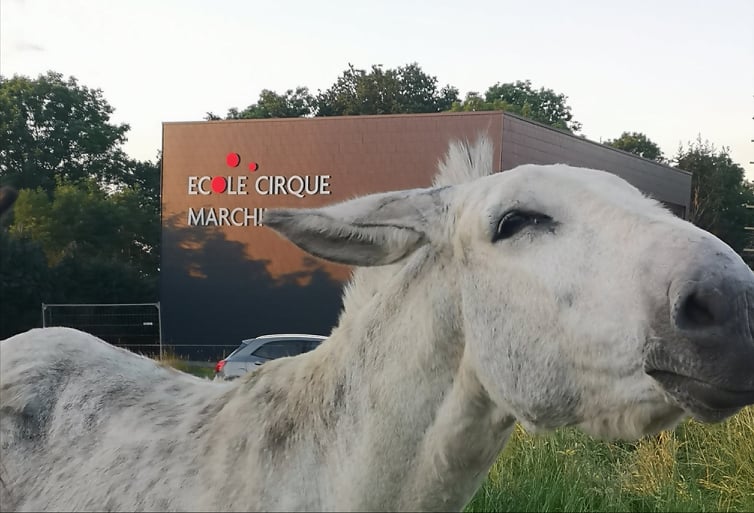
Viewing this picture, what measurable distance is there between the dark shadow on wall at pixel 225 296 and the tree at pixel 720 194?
24.2 m

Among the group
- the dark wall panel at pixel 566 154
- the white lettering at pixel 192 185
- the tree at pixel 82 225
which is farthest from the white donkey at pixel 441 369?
the tree at pixel 82 225

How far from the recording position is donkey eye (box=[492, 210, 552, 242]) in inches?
88.4

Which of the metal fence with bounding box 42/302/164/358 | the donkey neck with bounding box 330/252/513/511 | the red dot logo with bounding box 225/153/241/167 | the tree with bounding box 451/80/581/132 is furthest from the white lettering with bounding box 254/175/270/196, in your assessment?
the tree with bounding box 451/80/581/132

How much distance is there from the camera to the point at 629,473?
7.34 meters

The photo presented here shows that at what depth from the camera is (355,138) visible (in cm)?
2784

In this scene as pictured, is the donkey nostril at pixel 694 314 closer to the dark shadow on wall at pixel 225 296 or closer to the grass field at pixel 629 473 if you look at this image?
the grass field at pixel 629 473

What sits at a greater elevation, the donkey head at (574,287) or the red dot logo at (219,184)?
the red dot logo at (219,184)

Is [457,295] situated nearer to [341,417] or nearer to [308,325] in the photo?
[341,417]

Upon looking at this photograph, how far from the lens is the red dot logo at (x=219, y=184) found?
3003 centimetres

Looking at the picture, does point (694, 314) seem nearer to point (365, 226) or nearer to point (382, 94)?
point (365, 226)

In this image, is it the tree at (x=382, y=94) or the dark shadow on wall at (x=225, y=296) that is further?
the tree at (x=382, y=94)

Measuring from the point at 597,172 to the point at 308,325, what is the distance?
26.3m

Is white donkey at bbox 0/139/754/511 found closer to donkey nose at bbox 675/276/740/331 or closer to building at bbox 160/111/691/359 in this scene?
donkey nose at bbox 675/276/740/331

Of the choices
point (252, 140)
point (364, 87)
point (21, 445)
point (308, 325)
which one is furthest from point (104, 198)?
point (21, 445)
